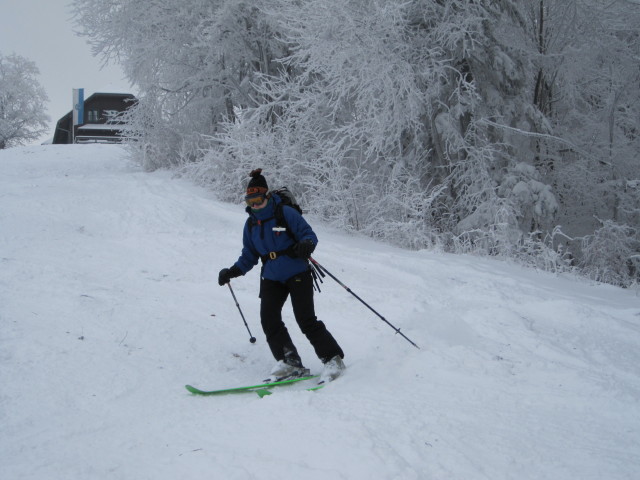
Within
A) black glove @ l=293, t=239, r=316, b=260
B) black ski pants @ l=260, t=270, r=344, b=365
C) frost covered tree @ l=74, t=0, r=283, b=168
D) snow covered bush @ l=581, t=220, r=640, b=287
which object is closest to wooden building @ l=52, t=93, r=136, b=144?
frost covered tree @ l=74, t=0, r=283, b=168

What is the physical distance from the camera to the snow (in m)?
2.94

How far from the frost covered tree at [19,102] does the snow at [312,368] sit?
38.9 meters

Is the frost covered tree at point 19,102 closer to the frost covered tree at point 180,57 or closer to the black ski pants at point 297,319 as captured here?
the frost covered tree at point 180,57

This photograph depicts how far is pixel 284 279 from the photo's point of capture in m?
4.52

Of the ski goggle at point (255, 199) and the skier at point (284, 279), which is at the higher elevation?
the ski goggle at point (255, 199)

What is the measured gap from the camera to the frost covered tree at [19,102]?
134ft

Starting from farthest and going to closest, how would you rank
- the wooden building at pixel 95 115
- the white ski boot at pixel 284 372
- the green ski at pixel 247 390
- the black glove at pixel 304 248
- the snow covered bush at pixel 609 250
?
the wooden building at pixel 95 115 → the snow covered bush at pixel 609 250 → the white ski boot at pixel 284 372 → the black glove at pixel 304 248 → the green ski at pixel 247 390

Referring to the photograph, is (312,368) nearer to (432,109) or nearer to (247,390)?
(247,390)

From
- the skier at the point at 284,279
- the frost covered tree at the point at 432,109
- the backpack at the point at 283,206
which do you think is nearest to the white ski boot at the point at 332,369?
the skier at the point at 284,279

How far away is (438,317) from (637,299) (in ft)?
9.99

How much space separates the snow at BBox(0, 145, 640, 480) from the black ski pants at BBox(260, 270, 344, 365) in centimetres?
32

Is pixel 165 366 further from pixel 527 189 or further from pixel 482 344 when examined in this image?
pixel 527 189

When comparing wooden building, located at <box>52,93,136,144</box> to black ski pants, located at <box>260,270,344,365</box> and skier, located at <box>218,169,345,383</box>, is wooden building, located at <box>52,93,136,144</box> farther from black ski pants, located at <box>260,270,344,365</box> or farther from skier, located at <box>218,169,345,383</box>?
black ski pants, located at <box>260,270,344,365</box>

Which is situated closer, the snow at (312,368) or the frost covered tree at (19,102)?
the snow at (312,368)
